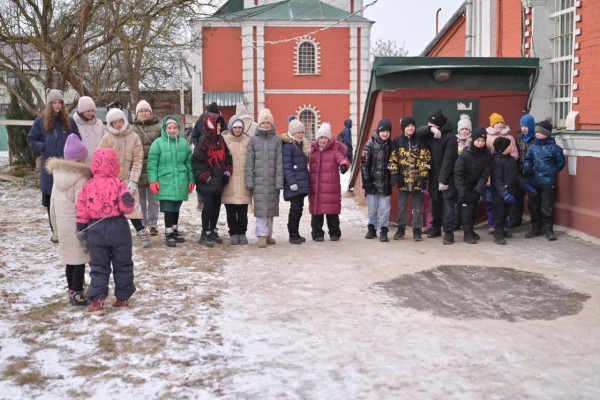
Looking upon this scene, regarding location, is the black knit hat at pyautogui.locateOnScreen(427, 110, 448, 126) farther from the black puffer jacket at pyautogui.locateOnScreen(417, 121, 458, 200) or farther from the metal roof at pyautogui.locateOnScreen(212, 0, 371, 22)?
the metal roof at pyautogui.locateOnScreen(212, 0, 371, 22)

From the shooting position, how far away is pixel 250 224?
36.9 ft

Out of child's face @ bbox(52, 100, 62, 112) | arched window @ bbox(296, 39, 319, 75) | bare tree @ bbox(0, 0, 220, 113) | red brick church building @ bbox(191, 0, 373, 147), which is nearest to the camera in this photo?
child's face @ bbox(52, 100, 62, 112)

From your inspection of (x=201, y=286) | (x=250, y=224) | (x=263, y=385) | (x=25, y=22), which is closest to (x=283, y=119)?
(x=25, y=22)

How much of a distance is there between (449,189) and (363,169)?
3.82 feet

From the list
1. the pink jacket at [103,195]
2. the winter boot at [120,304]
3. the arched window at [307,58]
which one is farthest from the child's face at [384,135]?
the arched window at [307,58]

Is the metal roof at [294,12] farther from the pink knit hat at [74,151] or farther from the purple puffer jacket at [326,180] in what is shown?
the pink knit hat at [74,151]

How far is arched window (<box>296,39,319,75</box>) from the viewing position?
35.9 m

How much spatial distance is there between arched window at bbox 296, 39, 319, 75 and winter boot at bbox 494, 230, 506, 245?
27.5m

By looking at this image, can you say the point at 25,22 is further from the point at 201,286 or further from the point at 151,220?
the point at 201,286

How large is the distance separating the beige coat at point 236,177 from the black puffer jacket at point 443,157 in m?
2.37

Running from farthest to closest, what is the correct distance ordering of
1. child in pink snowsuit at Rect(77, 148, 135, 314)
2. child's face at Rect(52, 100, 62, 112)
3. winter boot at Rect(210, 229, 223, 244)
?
winter boot at Rect(210, 229, 223, 244)
child's face at Rect(52, 100, 62, 112)
child in pink snowsuit at Rect(77, 148, 135, 314)

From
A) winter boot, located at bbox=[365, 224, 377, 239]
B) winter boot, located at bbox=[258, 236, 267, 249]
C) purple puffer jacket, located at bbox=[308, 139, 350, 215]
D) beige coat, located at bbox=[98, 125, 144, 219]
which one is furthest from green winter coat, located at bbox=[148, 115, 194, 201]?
winter boot, located at bbox=[365, 224, 377, 239]

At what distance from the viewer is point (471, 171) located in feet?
30.5

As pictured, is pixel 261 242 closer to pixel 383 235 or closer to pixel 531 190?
pixel 383 235
